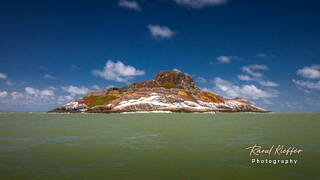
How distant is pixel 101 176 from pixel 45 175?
2556mm

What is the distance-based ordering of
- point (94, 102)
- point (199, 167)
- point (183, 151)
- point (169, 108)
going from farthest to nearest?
point (94, 102)
point (169, 108)
point (183, 151)
point (199, 167)

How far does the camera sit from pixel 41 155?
15.8 meters

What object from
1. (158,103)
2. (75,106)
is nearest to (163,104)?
(158,103)

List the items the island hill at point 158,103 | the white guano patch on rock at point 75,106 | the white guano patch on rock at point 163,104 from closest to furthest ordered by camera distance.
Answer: the island hill at point 158,103
the white guano patch on rock at point 163,104
the white guano patch on rock at point 75,106

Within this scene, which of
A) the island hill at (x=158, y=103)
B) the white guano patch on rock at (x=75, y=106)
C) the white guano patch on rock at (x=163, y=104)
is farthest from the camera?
the white guano patch on rock at (x=75, y=106)

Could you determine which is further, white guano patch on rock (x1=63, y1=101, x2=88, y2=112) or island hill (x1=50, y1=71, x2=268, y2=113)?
white guano patch on rock (x1=63, y1=101, x2=88, y2=112)

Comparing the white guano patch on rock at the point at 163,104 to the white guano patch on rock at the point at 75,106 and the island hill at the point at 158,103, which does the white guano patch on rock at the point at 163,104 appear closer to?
the island hill at the point at 158,103

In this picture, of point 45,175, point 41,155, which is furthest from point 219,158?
point 41,155

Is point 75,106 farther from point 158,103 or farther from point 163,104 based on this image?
point 163,104

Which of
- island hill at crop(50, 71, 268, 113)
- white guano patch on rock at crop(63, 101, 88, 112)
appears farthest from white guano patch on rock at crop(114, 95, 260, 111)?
white guano patch on rock at crop(63, 101, 88, 112)

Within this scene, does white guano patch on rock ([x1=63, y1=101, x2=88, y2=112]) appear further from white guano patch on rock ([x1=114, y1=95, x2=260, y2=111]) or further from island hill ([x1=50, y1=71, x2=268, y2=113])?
white guano patch on rock ([x1=114, y1=95, x2=260, y2=111])

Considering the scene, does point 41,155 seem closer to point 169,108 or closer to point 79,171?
point 79,171

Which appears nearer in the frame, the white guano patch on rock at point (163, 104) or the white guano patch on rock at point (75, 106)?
the white guano patch on rock at point (163, 104)

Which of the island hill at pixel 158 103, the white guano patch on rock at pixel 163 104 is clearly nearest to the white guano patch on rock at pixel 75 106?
the island hill at pixel 158 103
